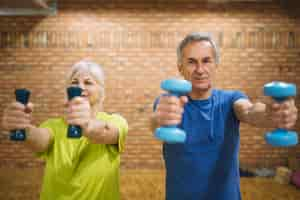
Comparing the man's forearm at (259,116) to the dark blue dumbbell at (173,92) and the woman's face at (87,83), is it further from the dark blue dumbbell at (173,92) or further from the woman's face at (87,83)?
the woman's face at (87,83)

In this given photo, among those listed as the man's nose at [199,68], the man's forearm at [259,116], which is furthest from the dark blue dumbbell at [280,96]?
the man's nose at [199,68]

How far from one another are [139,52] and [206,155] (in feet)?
12.3

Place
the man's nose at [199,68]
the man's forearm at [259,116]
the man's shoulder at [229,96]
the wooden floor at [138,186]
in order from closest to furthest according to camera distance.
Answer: the man's forearm at [259,116], the man's nose at [199,68], the man's shoulder at [229,96], the wooden floor at [138,186]

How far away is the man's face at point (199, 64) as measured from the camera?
147 centimetres

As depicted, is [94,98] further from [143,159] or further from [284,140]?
[143,159]

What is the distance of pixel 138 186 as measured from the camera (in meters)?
4.29

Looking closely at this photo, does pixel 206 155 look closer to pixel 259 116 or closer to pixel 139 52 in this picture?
pixel 259 116

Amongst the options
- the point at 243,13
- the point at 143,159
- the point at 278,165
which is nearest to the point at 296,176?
the point at 278,165

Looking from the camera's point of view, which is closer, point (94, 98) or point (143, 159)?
point (94, 98)

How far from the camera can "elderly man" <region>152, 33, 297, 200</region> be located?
4.81 ft

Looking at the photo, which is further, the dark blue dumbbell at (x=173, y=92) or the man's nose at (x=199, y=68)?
the man's nose at (x=199, y=68)

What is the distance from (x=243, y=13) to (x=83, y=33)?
2.66m

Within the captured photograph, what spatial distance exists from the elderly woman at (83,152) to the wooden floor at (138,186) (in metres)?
2.47

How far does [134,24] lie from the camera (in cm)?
505
